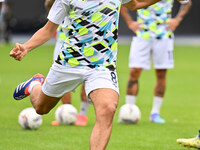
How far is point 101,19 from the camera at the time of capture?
6.16 m

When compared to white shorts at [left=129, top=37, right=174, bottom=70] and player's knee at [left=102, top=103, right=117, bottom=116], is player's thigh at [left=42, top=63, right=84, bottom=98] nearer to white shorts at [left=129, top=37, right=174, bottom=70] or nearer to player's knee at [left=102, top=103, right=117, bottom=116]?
player's knee at [left=102, top=103, right=117, bottom=116]

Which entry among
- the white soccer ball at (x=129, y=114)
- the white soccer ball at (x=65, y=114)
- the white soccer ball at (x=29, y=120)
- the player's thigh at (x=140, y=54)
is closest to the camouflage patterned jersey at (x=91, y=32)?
the white soccer ball at (x=29, y=120)

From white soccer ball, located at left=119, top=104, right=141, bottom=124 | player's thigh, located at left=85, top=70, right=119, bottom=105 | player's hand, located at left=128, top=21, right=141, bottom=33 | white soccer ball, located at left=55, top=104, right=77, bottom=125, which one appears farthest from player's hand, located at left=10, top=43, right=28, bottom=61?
player's hand, located at left=128, top=21, right=141, bottom=33

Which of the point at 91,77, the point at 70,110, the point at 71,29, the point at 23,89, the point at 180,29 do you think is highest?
the point at 71,29

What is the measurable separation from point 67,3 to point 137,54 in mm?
4395

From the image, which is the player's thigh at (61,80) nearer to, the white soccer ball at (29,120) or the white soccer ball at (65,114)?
the white soccer ball at (29,120)

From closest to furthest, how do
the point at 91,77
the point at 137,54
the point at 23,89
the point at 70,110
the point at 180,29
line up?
the point at 91,77, the point at 23,89, the point at 70,110, the point at 137,54, the point at 180,29

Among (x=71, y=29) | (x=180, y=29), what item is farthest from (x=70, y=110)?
(x=180, y=29)

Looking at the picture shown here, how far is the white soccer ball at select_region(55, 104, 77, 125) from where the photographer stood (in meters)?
9.32

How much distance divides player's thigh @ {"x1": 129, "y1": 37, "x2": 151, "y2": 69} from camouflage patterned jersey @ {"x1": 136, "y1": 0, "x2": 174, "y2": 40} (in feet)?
0.39

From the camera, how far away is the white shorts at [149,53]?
10367 millimetres

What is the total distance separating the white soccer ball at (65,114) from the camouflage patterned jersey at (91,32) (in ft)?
10.4

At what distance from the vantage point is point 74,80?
20.5 ft

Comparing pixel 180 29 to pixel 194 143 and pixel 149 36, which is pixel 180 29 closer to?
pixel 149 36
